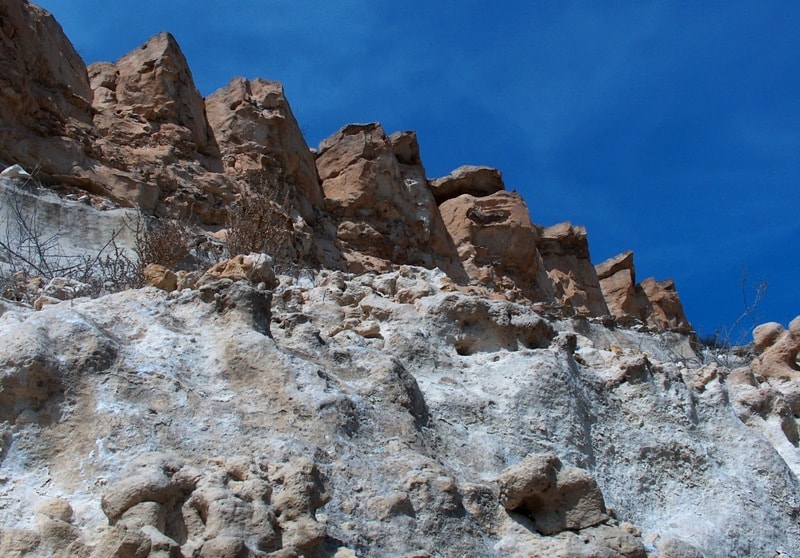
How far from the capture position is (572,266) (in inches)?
661

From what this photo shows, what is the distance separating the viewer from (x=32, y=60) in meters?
10.1

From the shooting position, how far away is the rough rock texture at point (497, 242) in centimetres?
1402

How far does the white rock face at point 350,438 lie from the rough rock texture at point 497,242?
9.65 metres

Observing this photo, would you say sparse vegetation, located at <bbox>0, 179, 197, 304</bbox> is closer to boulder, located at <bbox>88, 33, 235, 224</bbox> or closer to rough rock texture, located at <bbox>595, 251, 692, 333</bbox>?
boulder, located at <bbox>88, 33, 235, 224</bbox>

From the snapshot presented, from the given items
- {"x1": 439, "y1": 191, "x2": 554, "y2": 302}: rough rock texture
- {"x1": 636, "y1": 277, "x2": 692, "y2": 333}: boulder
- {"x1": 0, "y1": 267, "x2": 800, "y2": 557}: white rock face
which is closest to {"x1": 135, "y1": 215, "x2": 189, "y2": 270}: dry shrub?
{"x1": 0, "y1": 267, "x2": 800, "y2": 557}: white rock face

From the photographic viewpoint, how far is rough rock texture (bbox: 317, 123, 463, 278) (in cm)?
1232

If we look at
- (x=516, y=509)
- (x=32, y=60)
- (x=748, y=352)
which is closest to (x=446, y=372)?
(x=516, y=509)

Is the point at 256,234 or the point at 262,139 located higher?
the point at 262,139

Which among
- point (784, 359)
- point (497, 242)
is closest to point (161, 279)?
point (784, 359)

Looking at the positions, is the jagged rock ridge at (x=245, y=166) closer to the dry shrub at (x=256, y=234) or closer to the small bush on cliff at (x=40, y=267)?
the small bush on cliff at (x=40, y=267)

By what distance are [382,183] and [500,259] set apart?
226 centimetres

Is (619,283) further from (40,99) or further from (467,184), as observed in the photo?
(40,99)

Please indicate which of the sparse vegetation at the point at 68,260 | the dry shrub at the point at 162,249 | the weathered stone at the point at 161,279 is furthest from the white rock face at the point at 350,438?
the dry shrub at the point at 162,249

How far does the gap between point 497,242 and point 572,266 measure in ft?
9.07
